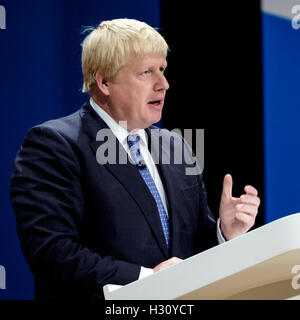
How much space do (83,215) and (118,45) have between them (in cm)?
51

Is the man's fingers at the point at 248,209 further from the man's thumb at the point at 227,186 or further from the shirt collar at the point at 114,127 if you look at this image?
the shirt collar at the point at 114,127

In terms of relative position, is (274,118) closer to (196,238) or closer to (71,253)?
(196,238)

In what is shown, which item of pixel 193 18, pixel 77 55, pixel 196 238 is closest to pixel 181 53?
pixel 193 18

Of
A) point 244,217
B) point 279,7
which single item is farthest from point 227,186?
point 279,7

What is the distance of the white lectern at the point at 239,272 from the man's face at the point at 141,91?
807mm

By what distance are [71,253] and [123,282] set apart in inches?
5.7

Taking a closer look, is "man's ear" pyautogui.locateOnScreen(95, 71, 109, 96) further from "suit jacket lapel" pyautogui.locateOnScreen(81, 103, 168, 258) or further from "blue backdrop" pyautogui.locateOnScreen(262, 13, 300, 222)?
"blue backdrop" pyautogui.locateOnScreen(262, 13, 300, 222)

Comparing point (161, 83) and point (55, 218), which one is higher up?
point (161, 83)

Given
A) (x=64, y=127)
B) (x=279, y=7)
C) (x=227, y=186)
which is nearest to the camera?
(x=227, y=186)

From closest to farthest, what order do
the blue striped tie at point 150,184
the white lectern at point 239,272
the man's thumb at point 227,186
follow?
the white lectern at point 239,272 → the man's thumb at point 227,186 → the blue striped tie at point 150,184

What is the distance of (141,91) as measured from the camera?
5.65 ft

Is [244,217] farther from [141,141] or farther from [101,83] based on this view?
[101,83]

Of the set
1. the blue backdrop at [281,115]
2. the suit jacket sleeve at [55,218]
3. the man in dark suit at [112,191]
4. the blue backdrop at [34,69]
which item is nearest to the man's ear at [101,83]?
the man in dark suit at [112,191]

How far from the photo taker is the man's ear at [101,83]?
5.83 ft
